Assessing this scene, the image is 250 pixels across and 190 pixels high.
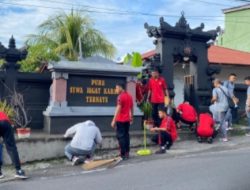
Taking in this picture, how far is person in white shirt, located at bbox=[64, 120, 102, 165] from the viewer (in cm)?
992

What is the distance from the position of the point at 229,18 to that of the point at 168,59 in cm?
1878

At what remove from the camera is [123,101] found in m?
10.1

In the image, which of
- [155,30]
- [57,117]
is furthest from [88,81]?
[155,30]

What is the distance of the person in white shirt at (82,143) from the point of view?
9922mm

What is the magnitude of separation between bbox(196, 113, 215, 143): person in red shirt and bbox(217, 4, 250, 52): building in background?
1889cm

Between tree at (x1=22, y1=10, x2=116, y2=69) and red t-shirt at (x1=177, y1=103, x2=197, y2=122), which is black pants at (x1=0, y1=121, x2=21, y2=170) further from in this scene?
tree at (x1=22, y1=10, x2=116, y2=69)

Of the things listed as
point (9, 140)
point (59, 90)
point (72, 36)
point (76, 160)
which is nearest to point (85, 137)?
point (76, 160)

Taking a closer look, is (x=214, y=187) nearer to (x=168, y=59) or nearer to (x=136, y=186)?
(x=136, y=186)

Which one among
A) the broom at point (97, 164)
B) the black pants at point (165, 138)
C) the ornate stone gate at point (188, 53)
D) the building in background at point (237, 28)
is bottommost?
the broom at point (97, 164)

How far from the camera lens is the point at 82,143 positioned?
9.91 m

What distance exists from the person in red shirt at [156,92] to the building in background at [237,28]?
18654 mm

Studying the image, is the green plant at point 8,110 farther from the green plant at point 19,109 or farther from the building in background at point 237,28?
the building in background at point 237,28

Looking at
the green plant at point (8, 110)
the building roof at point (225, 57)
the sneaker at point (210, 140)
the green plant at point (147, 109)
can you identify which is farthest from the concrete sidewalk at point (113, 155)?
the building roof at point (225, 57)

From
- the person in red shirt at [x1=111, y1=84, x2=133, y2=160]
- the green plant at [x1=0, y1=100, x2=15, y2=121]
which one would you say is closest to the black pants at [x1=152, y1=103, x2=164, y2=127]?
the person in red shirt at [x1=111, y1=84, x2=133, y2=160]
